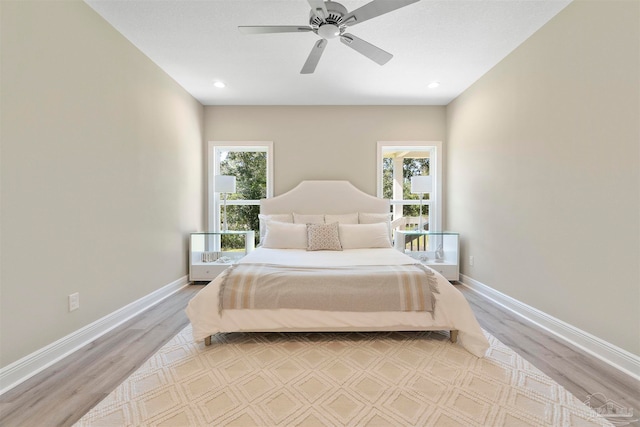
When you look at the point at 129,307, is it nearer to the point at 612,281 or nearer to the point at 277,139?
the point at 277,139

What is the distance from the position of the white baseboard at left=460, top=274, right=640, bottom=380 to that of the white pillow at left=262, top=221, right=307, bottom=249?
228 centimetres

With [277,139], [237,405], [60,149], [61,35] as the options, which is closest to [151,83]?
[61,35]

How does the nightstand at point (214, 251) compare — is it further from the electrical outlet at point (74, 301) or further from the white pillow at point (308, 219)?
the electrical outlet at point (74, 301)

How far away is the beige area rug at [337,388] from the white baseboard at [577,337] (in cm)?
55

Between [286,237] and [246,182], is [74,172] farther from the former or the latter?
[246,182]

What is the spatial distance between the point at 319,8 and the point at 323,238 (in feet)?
7.37

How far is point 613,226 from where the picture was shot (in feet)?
6.12

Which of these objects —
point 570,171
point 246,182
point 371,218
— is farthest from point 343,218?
point 570,171

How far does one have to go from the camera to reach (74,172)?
81.5 inches

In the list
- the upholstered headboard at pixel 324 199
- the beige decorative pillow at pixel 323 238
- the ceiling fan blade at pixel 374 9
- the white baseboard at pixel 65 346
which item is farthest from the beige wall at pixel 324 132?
the ceiling fan blade at pixel 374 9

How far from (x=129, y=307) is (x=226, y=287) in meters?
1.27

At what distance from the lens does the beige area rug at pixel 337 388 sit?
1396 millimetres

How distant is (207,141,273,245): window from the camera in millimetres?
4449

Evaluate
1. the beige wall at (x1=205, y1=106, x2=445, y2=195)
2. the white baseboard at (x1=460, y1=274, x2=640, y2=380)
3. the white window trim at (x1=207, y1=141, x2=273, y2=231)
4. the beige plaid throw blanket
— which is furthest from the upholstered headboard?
the beige plaid throw blanket
